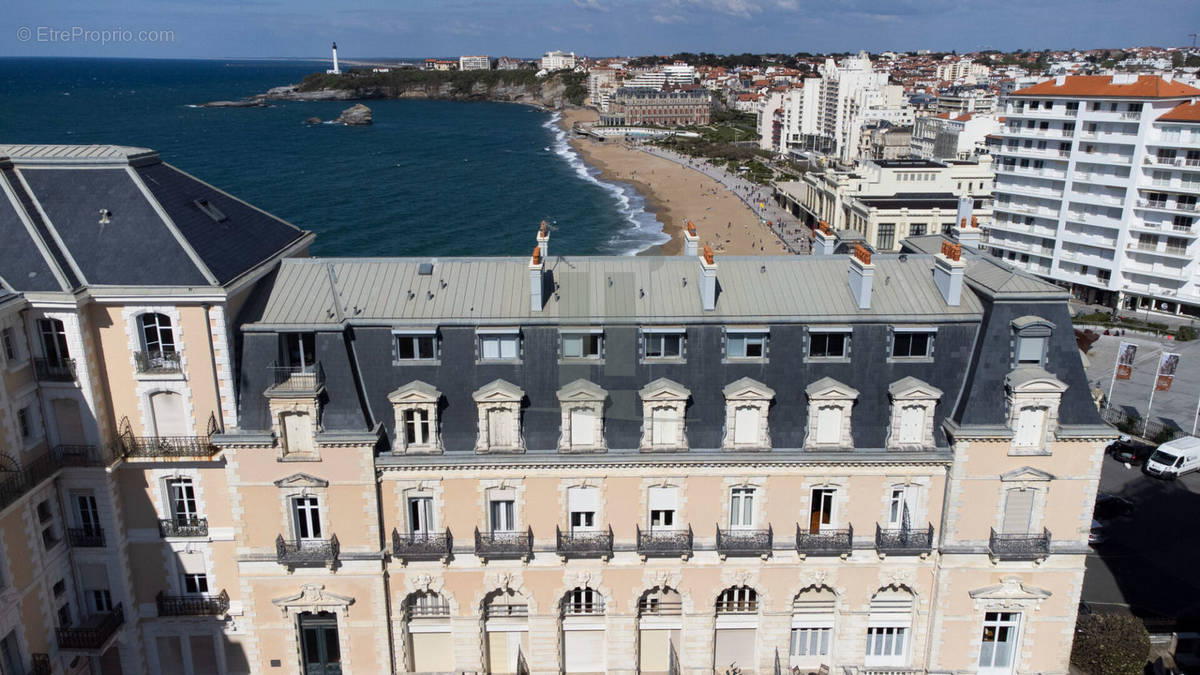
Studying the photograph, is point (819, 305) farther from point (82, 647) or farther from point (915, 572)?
point (82, 647)

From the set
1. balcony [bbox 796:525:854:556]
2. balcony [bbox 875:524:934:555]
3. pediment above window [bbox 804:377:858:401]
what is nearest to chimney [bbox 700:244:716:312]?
pediment above window [bbox 804:377:858:401]

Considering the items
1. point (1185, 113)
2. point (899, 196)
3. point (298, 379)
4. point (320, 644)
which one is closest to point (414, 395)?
point (298, 379)

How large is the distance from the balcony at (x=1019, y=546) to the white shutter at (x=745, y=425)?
10856mm

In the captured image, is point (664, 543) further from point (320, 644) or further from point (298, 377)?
point (298, 377)

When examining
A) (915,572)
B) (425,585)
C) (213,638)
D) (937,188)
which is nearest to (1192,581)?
(915,572)

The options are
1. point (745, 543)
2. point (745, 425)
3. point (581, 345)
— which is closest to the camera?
point (745, 425)

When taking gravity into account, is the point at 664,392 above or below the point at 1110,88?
below

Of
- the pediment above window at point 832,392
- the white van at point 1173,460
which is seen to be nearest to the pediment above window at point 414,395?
the pediment above window at point 832,392

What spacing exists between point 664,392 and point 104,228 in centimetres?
2423

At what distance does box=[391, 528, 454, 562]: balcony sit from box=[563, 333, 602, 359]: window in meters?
9.14

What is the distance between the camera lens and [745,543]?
33.4 meters

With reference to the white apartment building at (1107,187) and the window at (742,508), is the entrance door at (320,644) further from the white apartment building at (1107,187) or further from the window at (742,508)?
the white apartment building at (1107,187)

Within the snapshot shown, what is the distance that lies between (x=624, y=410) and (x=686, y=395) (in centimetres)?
268

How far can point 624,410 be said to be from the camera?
3306cm
